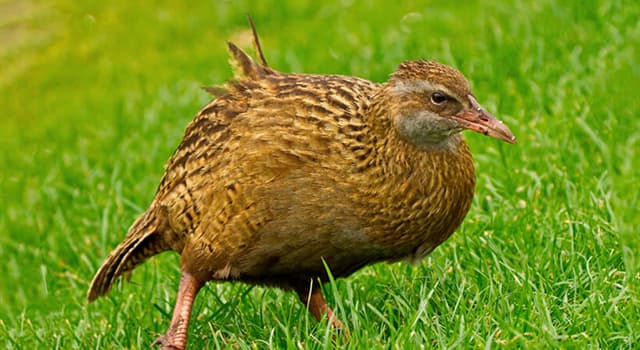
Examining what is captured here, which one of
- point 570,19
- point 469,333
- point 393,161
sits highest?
point 570,19

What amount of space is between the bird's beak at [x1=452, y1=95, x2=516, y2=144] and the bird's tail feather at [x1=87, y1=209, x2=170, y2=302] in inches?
57.7

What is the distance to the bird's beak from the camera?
4.45 meters

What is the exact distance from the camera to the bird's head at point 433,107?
4.52 meters

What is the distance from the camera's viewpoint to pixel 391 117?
4.67 meters

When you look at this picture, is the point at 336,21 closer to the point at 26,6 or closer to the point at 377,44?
the point at 377,44

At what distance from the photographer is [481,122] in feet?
14.8

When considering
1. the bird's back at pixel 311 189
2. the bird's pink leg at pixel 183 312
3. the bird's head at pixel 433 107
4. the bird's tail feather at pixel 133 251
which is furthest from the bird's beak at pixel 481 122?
the bird's tail feather at pixel 133 251

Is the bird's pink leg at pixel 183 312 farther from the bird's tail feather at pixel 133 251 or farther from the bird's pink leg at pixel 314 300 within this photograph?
the bird's pink leg at pixel 314 300

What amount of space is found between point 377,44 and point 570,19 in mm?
1309

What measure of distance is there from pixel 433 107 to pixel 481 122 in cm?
20

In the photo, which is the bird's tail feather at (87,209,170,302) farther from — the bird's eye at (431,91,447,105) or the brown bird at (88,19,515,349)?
the bird's eye at (431,91,447,105)

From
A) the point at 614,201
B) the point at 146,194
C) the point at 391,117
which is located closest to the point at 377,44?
the point at 146,194

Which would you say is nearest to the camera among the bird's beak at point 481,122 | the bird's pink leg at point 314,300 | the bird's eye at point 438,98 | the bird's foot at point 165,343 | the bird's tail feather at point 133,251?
the bird's beak at point 481,122

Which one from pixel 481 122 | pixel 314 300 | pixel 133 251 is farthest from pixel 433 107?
pixel 133 251
